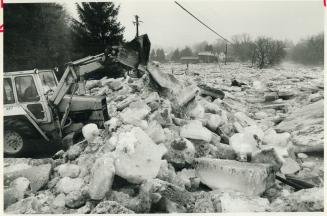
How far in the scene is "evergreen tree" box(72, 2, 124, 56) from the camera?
8.27 m

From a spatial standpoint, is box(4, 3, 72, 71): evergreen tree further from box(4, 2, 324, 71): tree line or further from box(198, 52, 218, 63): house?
box(198, 52, 218, 63): house

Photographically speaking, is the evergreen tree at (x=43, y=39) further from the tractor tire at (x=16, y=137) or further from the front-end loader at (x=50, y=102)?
the tractor tire at (x=16, y=137)

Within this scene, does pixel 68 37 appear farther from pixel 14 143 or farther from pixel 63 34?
pixel 14 143

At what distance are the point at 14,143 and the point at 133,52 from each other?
2.03 metres

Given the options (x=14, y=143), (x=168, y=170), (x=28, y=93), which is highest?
(x=28, y=93)

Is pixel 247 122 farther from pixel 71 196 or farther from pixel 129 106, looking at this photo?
pixel 71 196

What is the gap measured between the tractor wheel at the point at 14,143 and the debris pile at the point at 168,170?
54cm

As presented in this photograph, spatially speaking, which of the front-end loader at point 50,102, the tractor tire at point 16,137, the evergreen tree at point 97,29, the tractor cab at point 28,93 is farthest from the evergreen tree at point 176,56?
the tractor tire at point 16,137

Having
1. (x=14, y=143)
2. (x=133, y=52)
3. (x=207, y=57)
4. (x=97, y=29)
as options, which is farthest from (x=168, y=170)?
(x=207, y=57)

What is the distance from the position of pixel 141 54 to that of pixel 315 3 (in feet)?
7.14

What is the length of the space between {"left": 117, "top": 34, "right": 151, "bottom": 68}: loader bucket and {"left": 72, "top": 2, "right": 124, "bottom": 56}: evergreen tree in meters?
4.24

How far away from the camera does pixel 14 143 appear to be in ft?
13.9

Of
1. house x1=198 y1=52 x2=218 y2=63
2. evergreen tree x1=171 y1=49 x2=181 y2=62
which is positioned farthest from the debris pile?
house x1=198 y1=52 x2=218 y2=63

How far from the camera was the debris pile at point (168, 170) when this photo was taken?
119 inches
